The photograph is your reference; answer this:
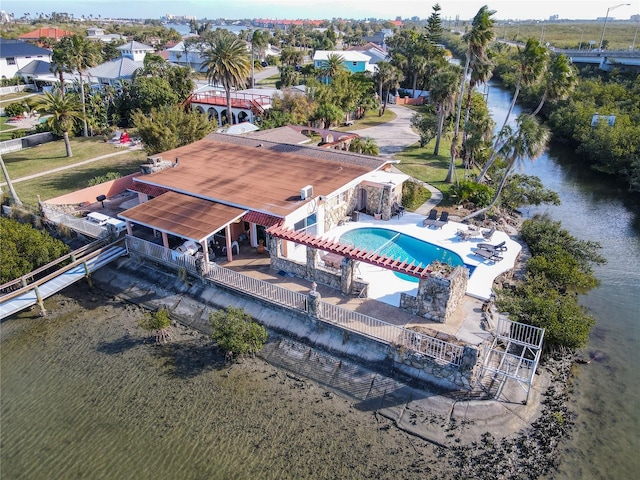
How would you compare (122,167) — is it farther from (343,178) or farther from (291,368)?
(291,368)

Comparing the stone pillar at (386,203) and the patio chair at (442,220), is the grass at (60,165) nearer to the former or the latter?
the stone pillar at (386,203)

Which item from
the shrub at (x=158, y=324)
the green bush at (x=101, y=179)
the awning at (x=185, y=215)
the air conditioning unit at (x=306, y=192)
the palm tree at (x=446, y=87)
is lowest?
the shrub at (x=158, y=324)

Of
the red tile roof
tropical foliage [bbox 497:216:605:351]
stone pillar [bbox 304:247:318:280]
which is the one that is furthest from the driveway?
the red tile roof

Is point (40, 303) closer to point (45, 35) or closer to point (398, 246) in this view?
point (398, 246)

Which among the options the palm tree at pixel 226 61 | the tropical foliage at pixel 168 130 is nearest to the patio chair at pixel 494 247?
the tropical foliage at pixel 168 130

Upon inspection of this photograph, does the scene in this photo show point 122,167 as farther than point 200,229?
Yes

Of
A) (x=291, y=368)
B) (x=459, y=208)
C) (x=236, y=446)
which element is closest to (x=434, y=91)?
(x=459, y=208)

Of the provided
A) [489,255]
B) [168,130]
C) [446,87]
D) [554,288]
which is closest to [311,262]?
[489,255]
